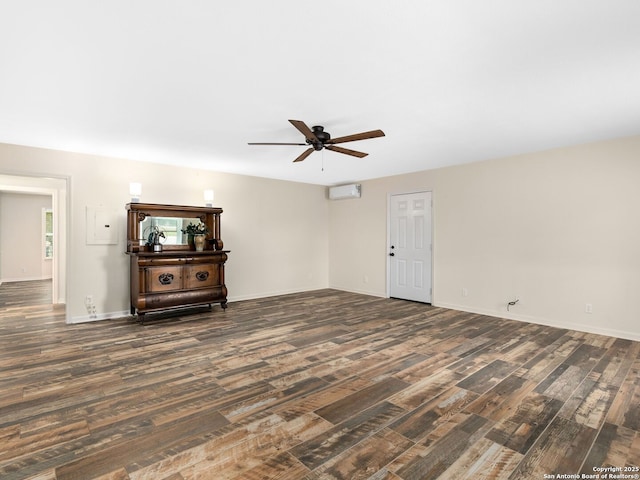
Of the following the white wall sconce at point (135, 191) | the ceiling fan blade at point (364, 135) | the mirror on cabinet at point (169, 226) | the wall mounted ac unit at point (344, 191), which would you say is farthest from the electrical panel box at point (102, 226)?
the wall mounted ac unit at point (344, 191)

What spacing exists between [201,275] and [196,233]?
73cm

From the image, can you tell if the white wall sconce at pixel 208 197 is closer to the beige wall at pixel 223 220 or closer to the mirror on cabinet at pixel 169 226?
the mirror on cabinet at pixel 169 226

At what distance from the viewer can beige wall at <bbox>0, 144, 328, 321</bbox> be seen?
4605mm

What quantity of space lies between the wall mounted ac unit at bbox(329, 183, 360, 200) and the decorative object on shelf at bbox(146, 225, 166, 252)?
3.54 metres

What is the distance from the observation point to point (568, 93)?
275 centimetres

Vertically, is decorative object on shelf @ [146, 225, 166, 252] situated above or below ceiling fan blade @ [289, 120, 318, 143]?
below

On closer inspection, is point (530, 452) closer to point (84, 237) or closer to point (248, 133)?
point (248, 133)

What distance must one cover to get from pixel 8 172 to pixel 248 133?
3.17 m

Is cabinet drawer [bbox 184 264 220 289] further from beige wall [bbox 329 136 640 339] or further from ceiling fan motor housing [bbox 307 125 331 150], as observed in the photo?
beige wall [bbox 329 136 640 339]

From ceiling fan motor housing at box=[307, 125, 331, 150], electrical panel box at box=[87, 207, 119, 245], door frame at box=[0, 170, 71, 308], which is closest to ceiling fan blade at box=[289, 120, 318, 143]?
ceiling fan motor housing at box=[307, 125, 331, 150]

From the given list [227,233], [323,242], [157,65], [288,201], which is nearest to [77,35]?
[157,65]

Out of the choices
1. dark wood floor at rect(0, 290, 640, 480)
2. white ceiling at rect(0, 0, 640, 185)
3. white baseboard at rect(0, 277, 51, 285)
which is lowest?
dark wood floor at rect(0, 290, 640, 480)

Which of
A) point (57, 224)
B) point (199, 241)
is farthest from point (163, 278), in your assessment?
point (57, 224)

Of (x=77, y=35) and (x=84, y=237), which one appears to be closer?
(x=77, y=35)
